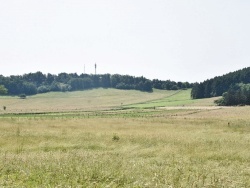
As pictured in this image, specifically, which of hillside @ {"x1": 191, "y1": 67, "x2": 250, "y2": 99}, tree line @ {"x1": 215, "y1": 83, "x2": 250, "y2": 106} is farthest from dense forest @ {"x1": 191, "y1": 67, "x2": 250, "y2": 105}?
tree line @ {"x1": 215, "y1": 83, "x2": 250, "y2": 106}

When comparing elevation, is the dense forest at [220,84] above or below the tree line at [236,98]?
above

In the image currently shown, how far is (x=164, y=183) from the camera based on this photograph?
647 cm

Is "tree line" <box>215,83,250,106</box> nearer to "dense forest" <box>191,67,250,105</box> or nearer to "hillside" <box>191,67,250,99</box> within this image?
"dense forest" <box>191,67,250,105</box>

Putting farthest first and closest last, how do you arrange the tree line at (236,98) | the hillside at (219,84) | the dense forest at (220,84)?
A: the hillside at (219,84), the dense forest at (220,84), the tree line at (236,98)

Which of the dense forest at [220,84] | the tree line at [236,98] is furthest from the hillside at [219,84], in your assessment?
the tree line at [236,98]

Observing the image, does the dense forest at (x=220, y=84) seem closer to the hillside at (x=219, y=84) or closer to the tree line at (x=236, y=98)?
the hillside at (x=219, y=84)

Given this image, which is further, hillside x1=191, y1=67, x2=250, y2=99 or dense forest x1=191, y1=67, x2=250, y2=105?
hillside x1=191, y1=67, x2=250, y2=99

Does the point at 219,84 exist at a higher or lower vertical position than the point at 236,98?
higher

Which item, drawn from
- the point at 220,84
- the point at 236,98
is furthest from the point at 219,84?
the point at 236,98

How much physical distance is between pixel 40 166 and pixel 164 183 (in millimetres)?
3638

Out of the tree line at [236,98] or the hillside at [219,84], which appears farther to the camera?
the hillside at [219,84]

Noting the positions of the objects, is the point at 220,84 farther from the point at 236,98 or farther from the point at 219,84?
the point at 236,98

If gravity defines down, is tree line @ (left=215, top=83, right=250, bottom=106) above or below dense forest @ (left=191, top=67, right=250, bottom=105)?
below

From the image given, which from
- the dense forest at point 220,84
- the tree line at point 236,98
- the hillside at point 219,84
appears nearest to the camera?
the tree line at point 236,98
